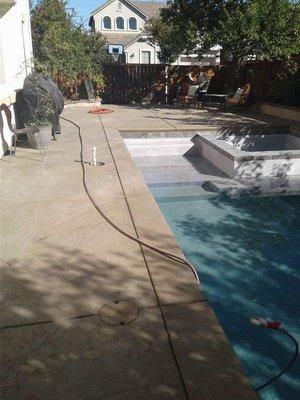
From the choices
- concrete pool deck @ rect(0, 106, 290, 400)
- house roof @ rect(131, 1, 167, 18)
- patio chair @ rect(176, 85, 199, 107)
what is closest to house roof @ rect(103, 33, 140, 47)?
house roof @ rect(131, 1, 167, 18)

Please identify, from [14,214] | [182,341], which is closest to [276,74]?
[14,214]

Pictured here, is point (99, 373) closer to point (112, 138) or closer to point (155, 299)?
point (155, 299)

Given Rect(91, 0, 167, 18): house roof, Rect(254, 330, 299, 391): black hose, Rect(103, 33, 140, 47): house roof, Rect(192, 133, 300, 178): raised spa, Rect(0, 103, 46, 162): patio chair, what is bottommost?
Rect(254, 330, 299, 391): black hose

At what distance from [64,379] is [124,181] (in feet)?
12.1

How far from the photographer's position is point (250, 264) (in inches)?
178

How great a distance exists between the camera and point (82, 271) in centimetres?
316

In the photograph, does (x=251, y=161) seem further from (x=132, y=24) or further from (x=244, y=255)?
(x=132, y=24)

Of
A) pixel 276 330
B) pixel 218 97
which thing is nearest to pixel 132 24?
pixel 218 97

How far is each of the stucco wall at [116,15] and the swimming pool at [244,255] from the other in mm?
35012

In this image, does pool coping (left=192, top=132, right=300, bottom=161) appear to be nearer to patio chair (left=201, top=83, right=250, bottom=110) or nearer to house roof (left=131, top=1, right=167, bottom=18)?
patio chair (left=201, top=83, right=250, bottom=110)

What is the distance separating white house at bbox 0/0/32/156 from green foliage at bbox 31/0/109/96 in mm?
2563

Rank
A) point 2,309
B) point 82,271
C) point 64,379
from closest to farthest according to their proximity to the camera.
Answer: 1. point 64,379
2. point 2,309
3. point 82,271

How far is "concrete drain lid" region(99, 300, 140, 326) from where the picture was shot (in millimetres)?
2527

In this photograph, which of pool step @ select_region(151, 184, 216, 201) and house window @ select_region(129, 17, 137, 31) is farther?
house window @ select_region(129, 17, 137, 31)
